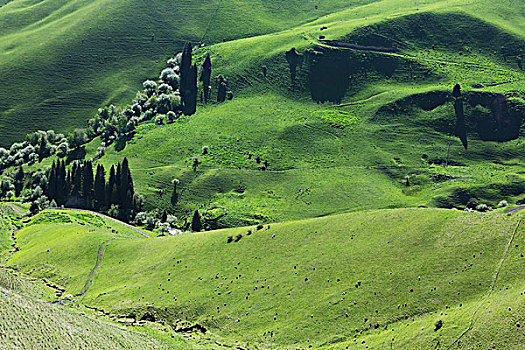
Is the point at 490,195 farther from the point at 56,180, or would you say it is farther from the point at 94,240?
the point at 56,180

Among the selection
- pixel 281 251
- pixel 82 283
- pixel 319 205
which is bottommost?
pixel 319 205

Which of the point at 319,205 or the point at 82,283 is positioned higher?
the point at 82,283

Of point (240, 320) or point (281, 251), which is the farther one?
point (281, 251)

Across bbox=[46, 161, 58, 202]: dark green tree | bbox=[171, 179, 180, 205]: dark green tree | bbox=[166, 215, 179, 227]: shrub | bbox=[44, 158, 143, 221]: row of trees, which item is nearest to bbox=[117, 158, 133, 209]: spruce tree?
bbox=[44, 158, 143, 221]: row of trees

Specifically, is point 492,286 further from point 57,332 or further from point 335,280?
point 57,332

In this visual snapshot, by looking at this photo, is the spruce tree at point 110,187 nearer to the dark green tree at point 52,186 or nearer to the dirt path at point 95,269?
the dark green tree at point 52,186

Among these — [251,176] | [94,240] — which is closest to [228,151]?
[251,176]
